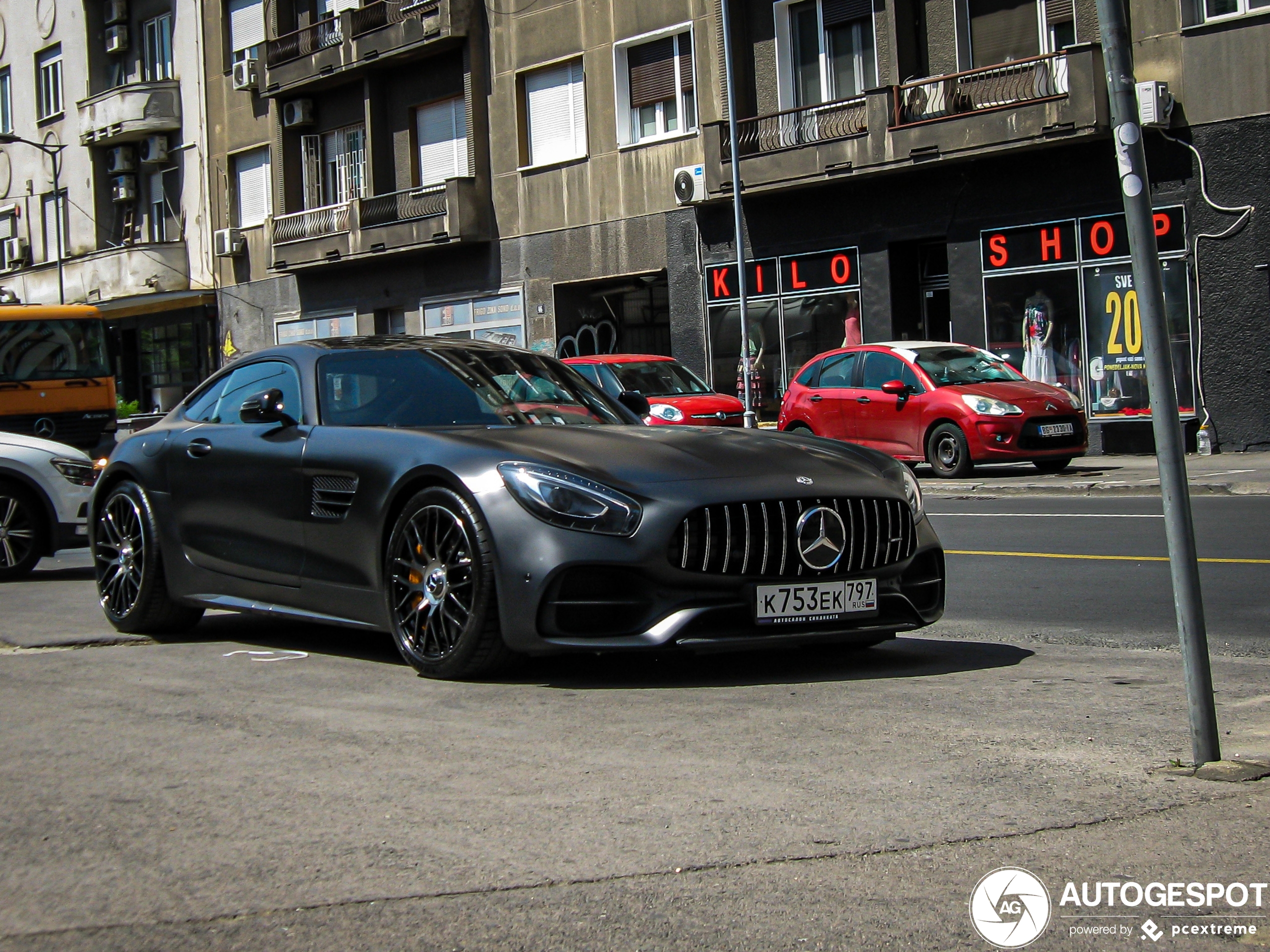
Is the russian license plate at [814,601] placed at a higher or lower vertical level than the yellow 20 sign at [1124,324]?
lower

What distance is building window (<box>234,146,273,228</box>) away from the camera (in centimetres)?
3866

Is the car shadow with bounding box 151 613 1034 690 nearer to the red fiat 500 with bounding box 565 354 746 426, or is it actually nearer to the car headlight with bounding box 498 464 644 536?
the car headlight with bounding box 498 464 644 536

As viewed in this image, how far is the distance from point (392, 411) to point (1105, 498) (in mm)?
10798

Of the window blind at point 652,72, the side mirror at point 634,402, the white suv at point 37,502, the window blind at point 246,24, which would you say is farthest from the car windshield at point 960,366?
the window blind at point 246,24

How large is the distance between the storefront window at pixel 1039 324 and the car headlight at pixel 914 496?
17.4m

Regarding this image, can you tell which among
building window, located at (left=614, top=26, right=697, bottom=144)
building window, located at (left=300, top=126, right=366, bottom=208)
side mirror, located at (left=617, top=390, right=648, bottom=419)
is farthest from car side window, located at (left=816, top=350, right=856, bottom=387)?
building window, located at (left=300, top=126, right=366, bottom=208)

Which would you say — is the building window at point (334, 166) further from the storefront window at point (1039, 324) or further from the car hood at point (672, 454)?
the car hood at point (672, 454)

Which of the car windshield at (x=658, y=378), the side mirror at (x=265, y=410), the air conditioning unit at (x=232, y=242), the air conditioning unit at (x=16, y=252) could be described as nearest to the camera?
the side mirror at (x=265, y=410)

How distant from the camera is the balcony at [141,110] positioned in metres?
40.9

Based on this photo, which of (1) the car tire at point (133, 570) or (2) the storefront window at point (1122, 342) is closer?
(1) the car tire at point (133, 570)

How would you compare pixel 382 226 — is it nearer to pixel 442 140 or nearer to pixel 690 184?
pixel 442 140

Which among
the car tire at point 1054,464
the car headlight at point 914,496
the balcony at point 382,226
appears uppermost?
the balcony at point 382,226

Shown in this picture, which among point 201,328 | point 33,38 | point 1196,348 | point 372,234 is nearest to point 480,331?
point 372,234

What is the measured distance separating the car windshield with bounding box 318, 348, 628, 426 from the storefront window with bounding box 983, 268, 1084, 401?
17125mm
